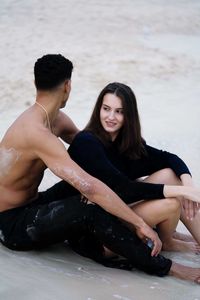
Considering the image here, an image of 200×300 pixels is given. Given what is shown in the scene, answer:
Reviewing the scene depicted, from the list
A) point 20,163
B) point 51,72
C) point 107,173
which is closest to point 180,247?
point 107,173

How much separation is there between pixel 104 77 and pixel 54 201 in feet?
20.6

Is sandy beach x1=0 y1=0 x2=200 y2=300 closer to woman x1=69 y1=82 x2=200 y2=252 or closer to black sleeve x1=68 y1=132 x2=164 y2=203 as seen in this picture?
woman x1=69 y1=82 x2=200 y2=252

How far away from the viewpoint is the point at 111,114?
3.65 m

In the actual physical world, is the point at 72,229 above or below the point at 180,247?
above

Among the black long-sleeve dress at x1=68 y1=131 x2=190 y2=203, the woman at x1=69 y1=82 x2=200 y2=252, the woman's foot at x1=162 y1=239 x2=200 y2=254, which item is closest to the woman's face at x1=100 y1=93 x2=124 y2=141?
the woman at x1=69 y1=82 x2=200 y2=252

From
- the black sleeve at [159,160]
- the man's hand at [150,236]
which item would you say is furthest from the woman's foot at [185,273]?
the black sleeve at [159,160]

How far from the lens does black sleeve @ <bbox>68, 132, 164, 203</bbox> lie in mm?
3348

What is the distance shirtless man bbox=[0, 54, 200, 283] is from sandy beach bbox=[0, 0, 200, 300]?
12 cm

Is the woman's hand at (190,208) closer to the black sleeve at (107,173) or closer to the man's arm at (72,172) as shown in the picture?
the black sleeve at (107,173)

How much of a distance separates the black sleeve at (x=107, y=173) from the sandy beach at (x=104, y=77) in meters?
0.44

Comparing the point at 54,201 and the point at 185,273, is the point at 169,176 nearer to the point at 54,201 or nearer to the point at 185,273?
the point at 185,273

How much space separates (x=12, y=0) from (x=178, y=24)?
3.79 metres

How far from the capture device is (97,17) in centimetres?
1270

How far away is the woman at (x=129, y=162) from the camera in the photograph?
3381 millimetres
